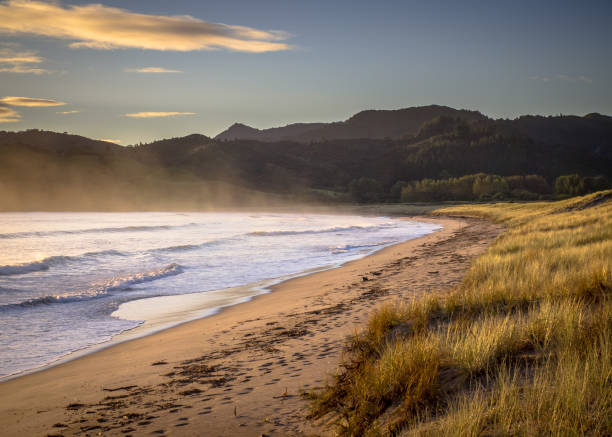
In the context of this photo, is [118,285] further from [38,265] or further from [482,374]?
[482,374]

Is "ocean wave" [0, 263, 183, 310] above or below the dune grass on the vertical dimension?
below

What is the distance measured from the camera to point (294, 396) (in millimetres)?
4664

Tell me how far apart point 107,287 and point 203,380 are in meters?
10.3

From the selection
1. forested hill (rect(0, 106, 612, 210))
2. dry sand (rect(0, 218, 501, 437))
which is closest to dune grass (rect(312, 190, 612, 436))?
dry sand (rect(0, 218, 501, 437))

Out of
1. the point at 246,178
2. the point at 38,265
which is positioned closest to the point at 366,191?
the point at 246,178

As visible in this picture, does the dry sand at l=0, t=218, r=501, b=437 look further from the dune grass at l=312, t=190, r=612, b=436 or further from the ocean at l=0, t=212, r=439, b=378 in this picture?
the ocean at l=0, t=212, r=439, b=378

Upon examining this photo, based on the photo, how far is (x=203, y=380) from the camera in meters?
5.51

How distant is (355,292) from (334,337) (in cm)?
453

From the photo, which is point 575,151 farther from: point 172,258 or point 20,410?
point 20,410

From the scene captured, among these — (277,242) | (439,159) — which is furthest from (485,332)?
(439,159)

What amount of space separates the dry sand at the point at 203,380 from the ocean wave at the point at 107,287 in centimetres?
530

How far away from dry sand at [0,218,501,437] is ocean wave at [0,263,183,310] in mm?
5295

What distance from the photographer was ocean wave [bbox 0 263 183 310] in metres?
12.2

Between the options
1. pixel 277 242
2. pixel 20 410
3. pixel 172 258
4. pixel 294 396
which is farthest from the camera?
pixel 277 242
